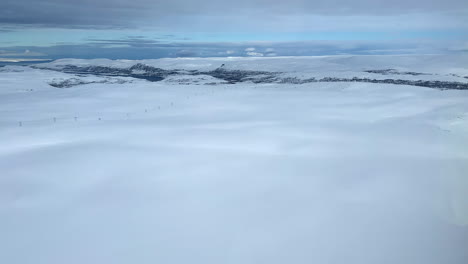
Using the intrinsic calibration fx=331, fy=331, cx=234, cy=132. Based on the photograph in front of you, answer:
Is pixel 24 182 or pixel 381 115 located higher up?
pixel 381 115

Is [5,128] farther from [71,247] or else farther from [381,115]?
[381,115]

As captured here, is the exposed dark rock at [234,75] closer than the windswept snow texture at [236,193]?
No

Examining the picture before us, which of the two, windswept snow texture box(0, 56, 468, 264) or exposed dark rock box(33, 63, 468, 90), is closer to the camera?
windswept snow texture box(0, 56, 468, 264)

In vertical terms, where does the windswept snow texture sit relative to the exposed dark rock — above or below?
below

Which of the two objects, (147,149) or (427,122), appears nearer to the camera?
(147,149)

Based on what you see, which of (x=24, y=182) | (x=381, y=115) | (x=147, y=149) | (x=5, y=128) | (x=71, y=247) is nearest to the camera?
(x=71, y=247)

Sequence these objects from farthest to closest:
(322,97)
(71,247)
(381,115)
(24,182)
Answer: (322,97)
(381,115)
(24,182)
(71,247)

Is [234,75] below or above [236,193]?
above

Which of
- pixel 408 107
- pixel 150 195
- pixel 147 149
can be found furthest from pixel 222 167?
pixel 408 107

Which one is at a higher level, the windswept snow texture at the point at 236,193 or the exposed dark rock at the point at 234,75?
the exposed dark rock at the point at 234,75

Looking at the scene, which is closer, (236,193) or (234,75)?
(236,193)
